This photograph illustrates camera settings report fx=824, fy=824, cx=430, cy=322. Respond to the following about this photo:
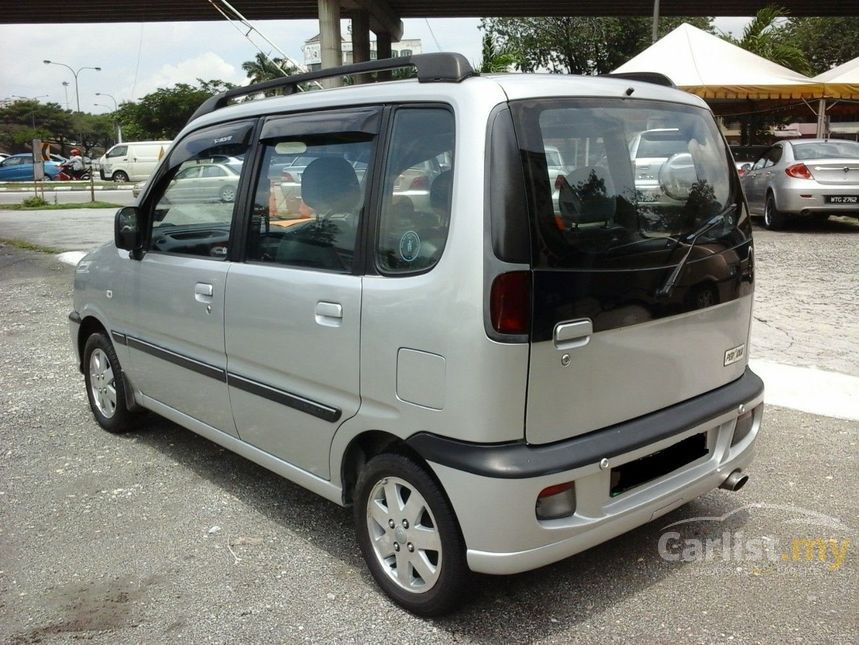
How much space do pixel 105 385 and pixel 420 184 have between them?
2.97 meters

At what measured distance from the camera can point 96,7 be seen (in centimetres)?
3238

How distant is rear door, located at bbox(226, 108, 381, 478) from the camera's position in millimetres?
3082

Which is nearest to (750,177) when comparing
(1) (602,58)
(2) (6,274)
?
(2) (6,274)

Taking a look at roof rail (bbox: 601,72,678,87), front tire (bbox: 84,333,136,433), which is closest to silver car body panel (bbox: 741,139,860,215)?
roof rail (bbox: 601,72,678,87)

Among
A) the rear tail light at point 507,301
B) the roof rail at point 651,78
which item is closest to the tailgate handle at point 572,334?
the rear tail light at point 507,301

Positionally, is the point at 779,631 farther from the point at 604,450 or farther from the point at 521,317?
the point at 521,317

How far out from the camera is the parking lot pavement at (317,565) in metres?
2.95

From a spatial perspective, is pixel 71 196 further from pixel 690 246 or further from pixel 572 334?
pixel 572 334

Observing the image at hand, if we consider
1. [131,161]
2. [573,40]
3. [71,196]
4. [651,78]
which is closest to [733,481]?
[651,78]

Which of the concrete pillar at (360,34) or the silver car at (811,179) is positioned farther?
the concrete pillar at (360,34)

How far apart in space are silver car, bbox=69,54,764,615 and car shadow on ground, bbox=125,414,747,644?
0.21m

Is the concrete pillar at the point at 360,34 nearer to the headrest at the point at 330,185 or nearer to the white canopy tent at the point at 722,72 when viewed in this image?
the white canopy tent at the point at 722,72

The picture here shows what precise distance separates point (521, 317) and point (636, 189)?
780mm

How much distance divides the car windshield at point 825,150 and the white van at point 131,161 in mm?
30619
